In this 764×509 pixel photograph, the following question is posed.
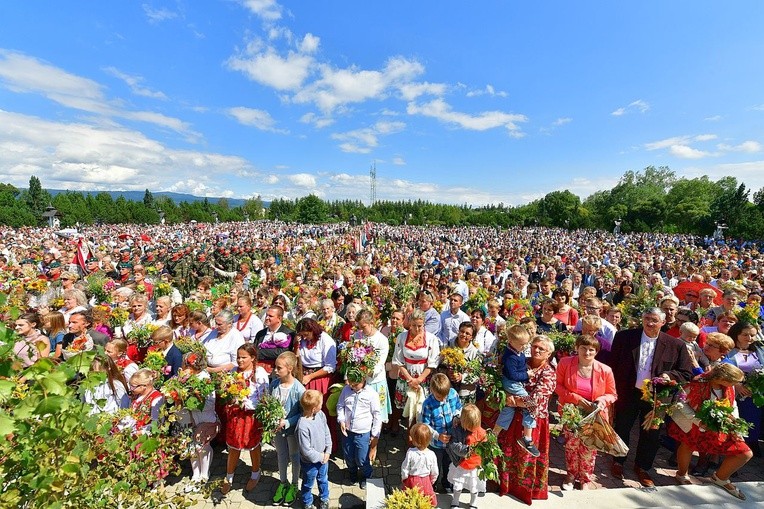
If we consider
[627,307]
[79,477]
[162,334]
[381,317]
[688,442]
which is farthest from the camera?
[627,307]

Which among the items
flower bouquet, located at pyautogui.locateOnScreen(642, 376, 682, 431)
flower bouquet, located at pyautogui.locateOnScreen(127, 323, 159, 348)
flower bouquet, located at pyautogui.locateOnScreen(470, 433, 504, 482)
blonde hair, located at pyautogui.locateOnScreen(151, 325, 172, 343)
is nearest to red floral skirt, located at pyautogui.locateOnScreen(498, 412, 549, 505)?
flower bouquet, located at pyautogui.locateOnScreen(470, 433, 504, 482)

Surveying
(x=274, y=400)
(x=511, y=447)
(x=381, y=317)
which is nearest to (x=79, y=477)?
(x=274, y=400)

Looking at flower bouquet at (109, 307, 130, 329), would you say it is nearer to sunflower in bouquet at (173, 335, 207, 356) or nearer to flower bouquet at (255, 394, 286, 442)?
sunflower in bouquet at (173, 335, 207, 356)

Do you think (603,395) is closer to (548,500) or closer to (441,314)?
(548,500)

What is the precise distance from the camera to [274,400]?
3.99 metres

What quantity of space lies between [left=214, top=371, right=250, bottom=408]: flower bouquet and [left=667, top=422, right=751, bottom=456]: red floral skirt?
5323mm

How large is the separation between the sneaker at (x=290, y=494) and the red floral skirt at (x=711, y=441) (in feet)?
15.6

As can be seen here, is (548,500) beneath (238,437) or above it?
A: beneath

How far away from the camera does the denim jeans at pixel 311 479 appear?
13.3 feet

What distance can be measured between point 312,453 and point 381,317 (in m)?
→ 2.91

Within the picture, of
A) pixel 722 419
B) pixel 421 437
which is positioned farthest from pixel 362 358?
pixel 722 419

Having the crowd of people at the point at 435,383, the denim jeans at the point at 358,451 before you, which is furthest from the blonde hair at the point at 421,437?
the denim jeans at the point at 358,451

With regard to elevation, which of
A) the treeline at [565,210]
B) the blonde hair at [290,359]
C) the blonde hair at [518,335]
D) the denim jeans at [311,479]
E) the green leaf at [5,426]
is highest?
the treeline at [565,210]

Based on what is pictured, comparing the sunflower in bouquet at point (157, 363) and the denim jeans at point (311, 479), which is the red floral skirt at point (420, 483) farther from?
the sunflower in bouquet at point (157, 363)
